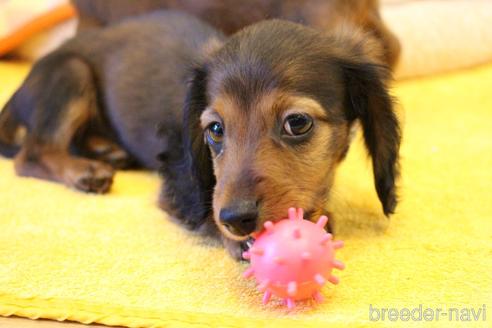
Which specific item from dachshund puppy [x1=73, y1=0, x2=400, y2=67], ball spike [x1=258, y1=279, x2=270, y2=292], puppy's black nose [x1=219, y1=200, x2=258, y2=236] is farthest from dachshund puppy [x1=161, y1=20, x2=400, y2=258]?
dachshund puppy [x1=73, y1=0, x2=400, y2=67]

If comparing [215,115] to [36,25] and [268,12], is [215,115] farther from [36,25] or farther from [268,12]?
[36,25]

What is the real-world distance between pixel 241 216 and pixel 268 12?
1773 millimetres

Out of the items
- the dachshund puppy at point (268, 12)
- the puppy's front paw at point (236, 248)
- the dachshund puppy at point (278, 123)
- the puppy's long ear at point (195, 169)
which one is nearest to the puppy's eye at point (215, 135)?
the dachshund puppy at point (278, 123)

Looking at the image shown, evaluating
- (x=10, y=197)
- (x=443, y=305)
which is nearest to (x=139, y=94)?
(x=10, y=197)

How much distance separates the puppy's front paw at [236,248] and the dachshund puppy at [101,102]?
2.34 ft

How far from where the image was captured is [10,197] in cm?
247

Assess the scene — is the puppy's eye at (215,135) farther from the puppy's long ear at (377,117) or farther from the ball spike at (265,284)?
the ball spike at (265,284)

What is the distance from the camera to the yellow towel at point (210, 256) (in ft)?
5.53

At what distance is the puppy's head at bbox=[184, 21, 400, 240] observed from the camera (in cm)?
174

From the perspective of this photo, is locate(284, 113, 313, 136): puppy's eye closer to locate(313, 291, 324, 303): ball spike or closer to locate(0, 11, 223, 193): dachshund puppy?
locate(313, 291, 324, 303): ball spike

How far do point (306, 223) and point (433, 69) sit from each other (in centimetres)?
311

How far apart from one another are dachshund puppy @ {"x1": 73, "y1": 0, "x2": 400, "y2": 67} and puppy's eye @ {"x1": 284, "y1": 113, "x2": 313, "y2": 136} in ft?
3.51

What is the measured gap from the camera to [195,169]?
2.21m

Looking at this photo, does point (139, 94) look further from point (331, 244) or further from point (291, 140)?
point (331, 244)
